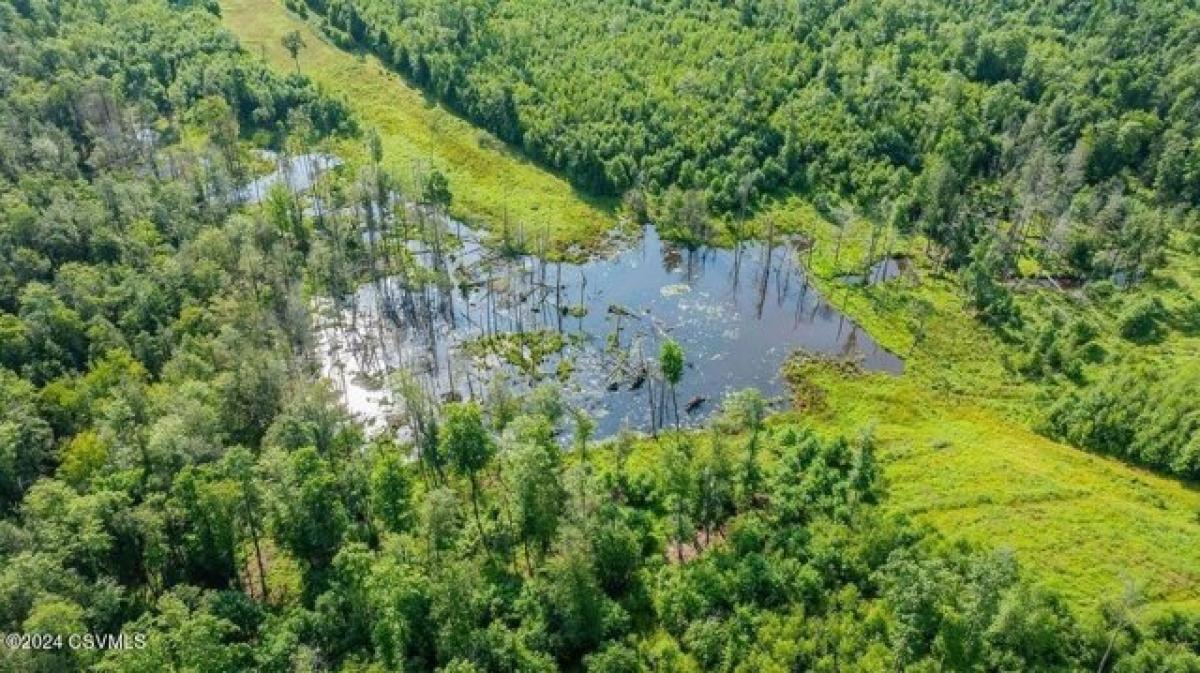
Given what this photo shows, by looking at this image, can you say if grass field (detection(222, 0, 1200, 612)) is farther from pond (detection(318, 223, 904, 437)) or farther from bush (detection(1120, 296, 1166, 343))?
pond (detection(318, 223, 904, 437))

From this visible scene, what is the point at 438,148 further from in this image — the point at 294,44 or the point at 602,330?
the point at 602,330

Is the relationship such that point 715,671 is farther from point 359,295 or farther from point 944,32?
point 944,32

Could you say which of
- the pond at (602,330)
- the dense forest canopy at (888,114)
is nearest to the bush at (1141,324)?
the dense forest canopy at (888,114)

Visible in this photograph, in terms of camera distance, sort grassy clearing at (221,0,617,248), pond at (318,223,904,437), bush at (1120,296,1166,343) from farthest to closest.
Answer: grassy clearing at (221,0,617,248) → bush at (1120,296,1166,343) → pond at (318,223,904,437)

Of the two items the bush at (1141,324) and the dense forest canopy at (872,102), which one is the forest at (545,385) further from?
the dense forest canopy at (872,102)

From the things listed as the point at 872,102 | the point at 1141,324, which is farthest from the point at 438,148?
the point at 1141,324

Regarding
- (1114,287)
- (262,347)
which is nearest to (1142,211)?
(1114,287)

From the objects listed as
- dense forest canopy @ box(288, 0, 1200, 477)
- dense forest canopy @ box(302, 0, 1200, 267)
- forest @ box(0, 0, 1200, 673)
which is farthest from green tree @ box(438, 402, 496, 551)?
dense forest canopy @ box(302, 0, 1200, 267)
